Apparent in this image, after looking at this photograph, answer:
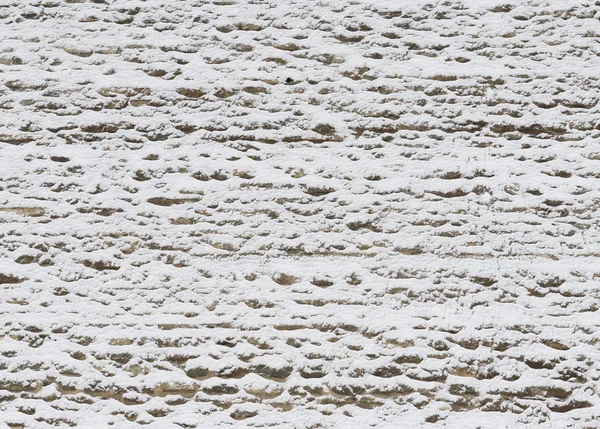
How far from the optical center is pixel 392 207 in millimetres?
2574

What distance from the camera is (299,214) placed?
2.58m

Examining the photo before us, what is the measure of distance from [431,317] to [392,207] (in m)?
0.50

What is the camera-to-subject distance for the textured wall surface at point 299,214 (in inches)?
94.3

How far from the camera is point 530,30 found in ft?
9.13

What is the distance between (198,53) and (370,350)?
1605mm

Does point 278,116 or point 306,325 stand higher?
point 278,116

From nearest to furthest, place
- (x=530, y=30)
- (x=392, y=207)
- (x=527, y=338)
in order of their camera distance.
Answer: (x=527, y=338) < (x=392, y=207) < (x=530, y=30)

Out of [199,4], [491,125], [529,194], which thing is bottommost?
[529,194]

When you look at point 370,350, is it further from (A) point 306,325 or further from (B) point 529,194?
(B) point 529,194

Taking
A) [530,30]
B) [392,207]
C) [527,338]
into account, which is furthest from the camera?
[530,30]

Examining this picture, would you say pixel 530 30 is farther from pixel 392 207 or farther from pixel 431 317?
pixel 431 317

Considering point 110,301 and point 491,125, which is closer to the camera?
point 110,301

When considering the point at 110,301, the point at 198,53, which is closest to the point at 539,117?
the point at 198,53

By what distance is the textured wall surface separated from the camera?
7.86 ft
